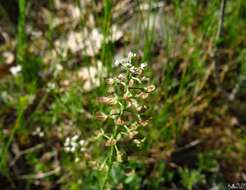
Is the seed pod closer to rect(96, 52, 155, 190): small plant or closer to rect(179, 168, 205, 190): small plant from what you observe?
rect(96, 52, 155, 190): small plant

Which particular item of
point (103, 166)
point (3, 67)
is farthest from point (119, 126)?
point (3, 67)

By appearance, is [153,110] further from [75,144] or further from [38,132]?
[38,132]

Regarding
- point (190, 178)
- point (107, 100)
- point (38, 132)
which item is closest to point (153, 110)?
point (190, 178)

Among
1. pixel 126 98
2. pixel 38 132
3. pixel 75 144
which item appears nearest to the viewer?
pixel 126 98

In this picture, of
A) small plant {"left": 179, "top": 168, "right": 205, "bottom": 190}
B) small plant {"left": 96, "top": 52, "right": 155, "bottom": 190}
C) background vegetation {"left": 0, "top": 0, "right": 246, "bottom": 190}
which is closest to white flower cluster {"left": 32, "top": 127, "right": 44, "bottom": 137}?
background vegetation {"left": 0, "top": 0, "right": 246, "bottom": 190}

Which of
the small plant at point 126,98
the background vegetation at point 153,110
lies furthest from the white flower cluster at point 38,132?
the small plant at point 126,98

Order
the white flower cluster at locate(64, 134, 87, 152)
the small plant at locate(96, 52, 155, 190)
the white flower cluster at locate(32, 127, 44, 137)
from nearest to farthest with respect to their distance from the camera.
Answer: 1. the small plant at locate(96, 52, 155, 190)
2. the white flower cluster at locate(64, 134, 87, 152)
3. the white flower cluster at locate(32, 127, 44, 137)

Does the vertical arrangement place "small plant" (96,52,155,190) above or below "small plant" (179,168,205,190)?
above

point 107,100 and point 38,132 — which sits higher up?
point 107,100

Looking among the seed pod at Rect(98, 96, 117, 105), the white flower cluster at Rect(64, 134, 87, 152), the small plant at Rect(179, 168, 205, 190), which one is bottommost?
the small plant at Rect(179, 168, 205, 190)
